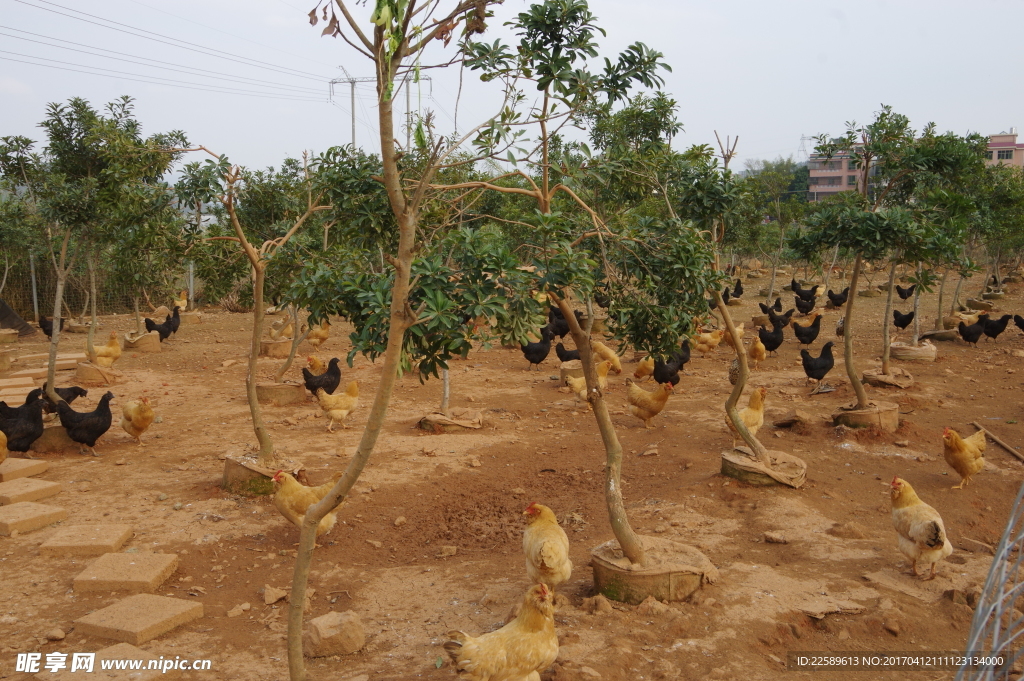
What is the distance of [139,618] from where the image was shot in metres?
4.95

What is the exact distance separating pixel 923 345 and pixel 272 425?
42.7 feet

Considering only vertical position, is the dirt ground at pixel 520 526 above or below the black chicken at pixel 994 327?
below

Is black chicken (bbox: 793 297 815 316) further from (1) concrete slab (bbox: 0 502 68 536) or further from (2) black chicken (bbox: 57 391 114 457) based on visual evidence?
(1) concrete slab (bbox: 0 502 68 536)

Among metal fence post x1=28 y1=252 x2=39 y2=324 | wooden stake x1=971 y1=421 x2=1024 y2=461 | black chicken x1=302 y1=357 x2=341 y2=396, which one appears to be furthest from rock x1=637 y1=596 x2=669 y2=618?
metal fence post x1=28 y1=252 x2=39 y2=324

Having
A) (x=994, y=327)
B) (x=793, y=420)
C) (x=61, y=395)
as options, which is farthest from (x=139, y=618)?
(x=994, y=327)

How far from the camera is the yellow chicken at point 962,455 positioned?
25.0 feet

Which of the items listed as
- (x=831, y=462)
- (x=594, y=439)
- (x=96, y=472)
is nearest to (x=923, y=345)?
(x=831, y=462)

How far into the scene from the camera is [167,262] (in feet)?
28.7

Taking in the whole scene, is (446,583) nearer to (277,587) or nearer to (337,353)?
(277,587)

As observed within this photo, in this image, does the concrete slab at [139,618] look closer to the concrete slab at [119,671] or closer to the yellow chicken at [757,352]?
the concrete slab at [119,671]

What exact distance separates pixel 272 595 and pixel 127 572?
1248 millimetres

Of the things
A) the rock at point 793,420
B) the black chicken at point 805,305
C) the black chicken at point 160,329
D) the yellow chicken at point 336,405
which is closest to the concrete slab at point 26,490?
the yellow chicken at point 336,405

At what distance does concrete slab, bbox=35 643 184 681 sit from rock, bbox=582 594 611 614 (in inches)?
110

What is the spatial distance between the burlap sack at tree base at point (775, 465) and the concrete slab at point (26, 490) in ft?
25.3
